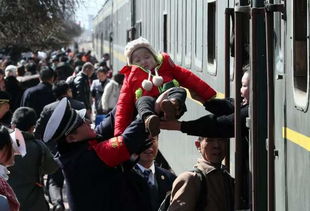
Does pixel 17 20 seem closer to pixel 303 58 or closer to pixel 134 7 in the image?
pixel 134 7

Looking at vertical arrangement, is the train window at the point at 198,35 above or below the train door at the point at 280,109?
above

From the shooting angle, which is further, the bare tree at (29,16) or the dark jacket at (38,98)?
the bare tree at (29,16)

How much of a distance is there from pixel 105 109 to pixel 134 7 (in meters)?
3.21

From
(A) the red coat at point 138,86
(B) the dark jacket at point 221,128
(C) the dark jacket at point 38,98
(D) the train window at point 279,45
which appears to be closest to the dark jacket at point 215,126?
(B) the dark jacket at point 221,128

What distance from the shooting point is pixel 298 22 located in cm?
399

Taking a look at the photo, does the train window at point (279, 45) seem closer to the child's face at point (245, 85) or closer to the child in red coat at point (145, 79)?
the child's face at point (245, 85)

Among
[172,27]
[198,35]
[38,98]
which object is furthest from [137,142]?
Answer: [38,98]

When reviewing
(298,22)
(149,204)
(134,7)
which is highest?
(134,7)

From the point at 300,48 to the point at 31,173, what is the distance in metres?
3.17

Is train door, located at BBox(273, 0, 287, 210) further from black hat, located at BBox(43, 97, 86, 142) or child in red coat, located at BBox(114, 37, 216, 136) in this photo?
black hat, located at BBox(43, 97, 86, 142)

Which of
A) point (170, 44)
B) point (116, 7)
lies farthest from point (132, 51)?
point (116, 7)

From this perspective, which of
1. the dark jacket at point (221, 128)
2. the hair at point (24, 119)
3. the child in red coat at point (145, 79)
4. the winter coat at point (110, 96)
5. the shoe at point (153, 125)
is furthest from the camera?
the winter coat at point (110, 96)

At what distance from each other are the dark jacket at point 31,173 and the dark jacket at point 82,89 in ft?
26.2

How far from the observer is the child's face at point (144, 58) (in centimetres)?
504
